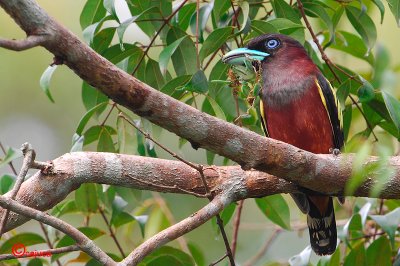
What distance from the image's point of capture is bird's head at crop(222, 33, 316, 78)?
4973 mm

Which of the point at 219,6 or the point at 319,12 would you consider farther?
the point at 319,12

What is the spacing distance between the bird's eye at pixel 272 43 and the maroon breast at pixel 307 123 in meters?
0.44

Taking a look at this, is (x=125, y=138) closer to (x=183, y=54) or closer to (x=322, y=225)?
(x=183, y=54)

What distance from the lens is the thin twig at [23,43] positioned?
8.05 feet

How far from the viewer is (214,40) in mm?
4223

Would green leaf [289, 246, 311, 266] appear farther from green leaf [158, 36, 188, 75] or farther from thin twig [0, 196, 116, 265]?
thin twig [0, 196, 116, 265]

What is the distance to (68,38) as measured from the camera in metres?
2.76

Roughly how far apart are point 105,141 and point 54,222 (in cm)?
171

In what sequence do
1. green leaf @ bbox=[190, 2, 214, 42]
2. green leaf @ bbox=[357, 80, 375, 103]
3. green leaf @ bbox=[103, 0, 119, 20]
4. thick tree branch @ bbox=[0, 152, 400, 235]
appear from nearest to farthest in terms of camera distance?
thick tree branch @ bbox=[0, 152, 400, 235], green leaf @ bbox=[103, 0, 119, 20], green leaf @ bbox=[357, 80, 375, 103], green leaf @ bbox=[190, 2, 214, 42]

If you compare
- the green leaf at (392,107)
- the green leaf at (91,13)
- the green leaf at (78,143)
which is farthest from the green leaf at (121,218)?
the green leaf at (392,107)

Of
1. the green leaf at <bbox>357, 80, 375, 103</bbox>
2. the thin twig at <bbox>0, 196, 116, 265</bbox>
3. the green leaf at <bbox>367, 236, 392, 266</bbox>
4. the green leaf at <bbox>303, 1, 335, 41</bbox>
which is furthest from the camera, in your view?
the green leaf at <bbox>303, 1, 335, 41</bbox>

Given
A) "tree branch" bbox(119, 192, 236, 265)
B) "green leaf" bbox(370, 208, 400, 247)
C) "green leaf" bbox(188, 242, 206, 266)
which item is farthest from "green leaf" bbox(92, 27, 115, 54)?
"green leaf" bbox(370, 208, 400, 247)

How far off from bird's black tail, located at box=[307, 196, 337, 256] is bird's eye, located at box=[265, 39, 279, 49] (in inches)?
41.5

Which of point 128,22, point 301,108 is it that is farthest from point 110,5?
point 301,108
